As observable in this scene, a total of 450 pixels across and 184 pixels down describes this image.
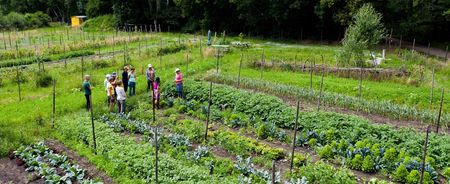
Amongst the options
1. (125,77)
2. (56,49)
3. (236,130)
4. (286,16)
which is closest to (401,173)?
(236,130)

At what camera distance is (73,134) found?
14.8 metres

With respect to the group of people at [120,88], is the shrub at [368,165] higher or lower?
lower

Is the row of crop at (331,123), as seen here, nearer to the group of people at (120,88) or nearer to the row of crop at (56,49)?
the group of people at (120,88)

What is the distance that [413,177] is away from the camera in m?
10.9

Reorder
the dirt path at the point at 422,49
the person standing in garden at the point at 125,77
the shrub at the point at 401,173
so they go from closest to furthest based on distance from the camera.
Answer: the shrub at the point at 401,173 → the person standing in garden at the point at 125,77 → the dirt path at the point at 422,49

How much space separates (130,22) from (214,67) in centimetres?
3622

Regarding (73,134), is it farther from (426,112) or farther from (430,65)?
(430,65)

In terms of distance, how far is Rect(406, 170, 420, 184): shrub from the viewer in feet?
35.7

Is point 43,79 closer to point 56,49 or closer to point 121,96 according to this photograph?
point 121,96

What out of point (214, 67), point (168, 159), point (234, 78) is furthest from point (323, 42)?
point (168, 159)

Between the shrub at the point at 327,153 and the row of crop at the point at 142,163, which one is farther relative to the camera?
the shrub at the point at 327,153

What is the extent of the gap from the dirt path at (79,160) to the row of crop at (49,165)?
0.20 m

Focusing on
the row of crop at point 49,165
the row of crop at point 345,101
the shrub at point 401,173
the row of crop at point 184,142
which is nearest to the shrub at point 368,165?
the shrub at point 401,173

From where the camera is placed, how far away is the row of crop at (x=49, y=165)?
1151 centimetres
